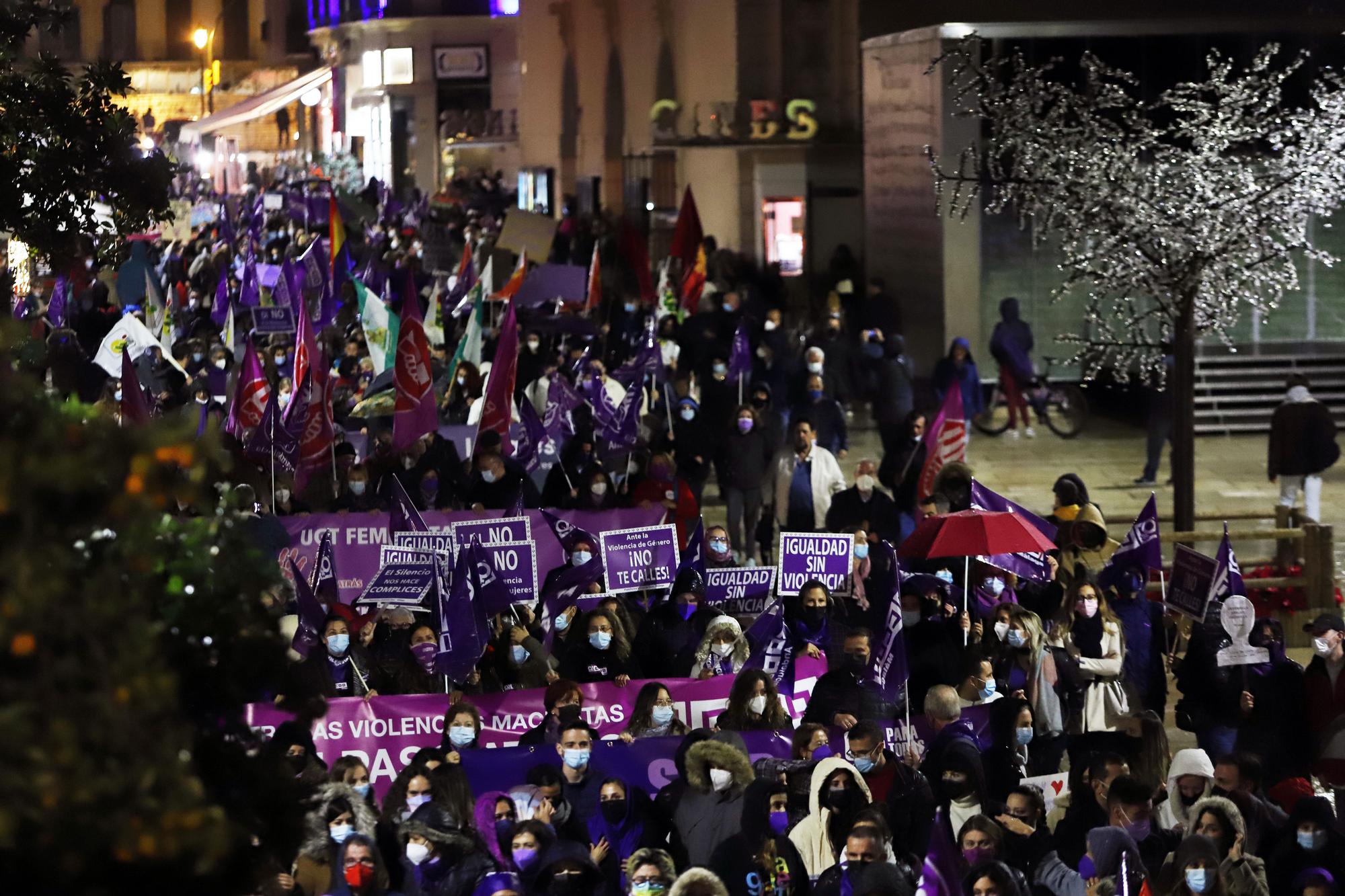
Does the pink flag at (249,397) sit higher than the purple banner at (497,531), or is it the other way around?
the pink flag at (249,397)

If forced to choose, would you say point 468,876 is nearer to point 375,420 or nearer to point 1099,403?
point 375,420

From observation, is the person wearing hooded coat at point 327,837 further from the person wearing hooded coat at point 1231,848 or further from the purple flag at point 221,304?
the purple flag at point 221,304

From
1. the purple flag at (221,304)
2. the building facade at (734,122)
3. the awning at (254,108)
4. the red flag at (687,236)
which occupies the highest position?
the awning at (254,108)

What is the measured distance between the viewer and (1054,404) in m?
25.3

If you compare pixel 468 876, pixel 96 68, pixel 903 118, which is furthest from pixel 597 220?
pixel 468 876

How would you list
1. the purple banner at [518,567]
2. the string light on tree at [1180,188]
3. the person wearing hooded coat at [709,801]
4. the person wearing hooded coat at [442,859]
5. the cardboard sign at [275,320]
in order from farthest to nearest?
the cardboard sign at [275,320] → the string light on tree at [1180,188] → the purple banner at [518,567] → the person wearing hooded coat at [709,801] → the person wearing hooded coat at [442,859]

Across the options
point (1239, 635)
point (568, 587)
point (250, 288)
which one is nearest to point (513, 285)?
point (250, 288)

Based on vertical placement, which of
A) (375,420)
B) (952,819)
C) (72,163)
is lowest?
(952,819)

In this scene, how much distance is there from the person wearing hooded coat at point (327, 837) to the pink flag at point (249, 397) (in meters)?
7.70

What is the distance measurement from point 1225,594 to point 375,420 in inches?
337

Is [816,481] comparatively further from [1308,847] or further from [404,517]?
[1308,847]

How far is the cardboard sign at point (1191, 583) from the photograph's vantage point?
1180 centimetres

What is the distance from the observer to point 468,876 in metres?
8.66

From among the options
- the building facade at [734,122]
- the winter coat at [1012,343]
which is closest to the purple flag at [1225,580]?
the winter coat at [1012,343]
